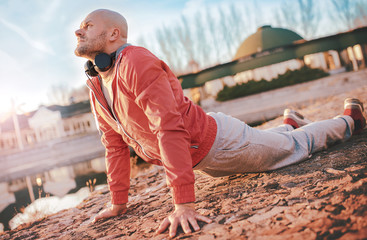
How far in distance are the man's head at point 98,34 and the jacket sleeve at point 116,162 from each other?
1.92 feet

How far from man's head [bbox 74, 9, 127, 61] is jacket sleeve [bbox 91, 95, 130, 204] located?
59 cm

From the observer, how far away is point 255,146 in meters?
2.15

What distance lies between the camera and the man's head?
1.82 meters

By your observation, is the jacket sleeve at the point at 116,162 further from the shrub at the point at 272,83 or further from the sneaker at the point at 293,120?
the shrub at the point at 272,83

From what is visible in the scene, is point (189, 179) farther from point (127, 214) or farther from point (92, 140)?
point (92, 140)

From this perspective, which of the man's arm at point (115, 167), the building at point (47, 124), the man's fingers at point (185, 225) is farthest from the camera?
the building at point (47, 124)

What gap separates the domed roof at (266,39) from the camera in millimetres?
30609

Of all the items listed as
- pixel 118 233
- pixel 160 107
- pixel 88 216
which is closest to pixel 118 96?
pixel 160 107

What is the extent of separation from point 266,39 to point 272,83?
37.3 feet

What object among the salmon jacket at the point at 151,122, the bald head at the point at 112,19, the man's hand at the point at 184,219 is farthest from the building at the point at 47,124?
the man's hand at the point at 184,219

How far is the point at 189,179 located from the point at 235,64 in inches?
1000

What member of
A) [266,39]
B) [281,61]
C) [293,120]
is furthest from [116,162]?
[266,39]

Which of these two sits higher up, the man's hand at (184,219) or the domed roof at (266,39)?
the domed roof at (266,39)

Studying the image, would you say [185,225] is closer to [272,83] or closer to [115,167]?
[115,167]
